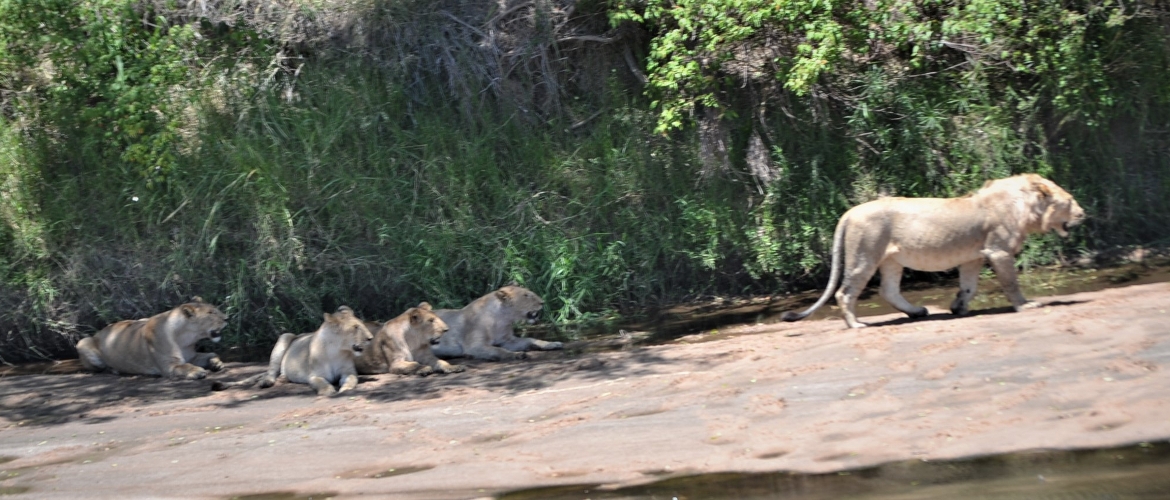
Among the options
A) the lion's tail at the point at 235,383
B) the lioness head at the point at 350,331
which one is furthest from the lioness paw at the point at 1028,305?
the lion's tail at the point at 235,383

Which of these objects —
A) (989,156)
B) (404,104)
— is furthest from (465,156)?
(989,156)

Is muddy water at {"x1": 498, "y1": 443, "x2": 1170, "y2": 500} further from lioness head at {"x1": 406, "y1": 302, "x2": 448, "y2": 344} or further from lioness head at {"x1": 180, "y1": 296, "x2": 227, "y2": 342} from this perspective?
lioness head at {"x1": 180, "y1": 296, "x2": 227, "y2": 342}

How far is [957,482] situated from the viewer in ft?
16.7

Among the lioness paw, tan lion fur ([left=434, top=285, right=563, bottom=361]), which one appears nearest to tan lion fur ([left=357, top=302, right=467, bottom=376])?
tan lion fur ([left=434, top=285, right=563, bottom=361])

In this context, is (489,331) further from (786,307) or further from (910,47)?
(910,47)

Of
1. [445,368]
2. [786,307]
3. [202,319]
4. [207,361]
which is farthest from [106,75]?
[786,307]

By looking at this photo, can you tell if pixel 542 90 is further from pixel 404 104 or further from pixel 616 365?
pixel 616 365

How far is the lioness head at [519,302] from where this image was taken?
986cm

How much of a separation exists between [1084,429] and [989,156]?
6453mm

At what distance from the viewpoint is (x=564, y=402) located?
7.28 m

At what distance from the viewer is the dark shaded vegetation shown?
11.1m

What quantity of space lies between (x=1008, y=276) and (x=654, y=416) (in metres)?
3.42

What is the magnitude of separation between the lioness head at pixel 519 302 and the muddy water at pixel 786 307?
401 millimetres

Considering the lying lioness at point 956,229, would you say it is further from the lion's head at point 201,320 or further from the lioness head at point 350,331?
the lion's head at point 201,320
